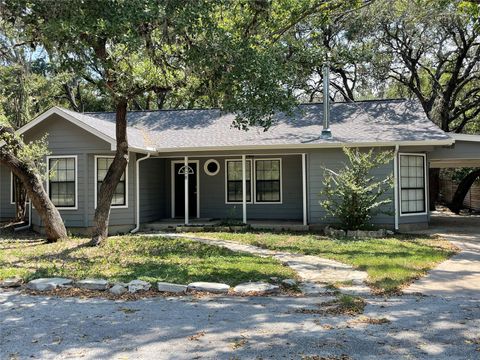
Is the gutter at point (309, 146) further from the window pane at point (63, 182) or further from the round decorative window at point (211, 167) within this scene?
Answer: the window pane at point (63, 182)

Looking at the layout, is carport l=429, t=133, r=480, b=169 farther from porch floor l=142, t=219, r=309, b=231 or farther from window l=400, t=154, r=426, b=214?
porch floor l=142, t=219, r=309, b=231

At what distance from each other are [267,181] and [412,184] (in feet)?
14.9

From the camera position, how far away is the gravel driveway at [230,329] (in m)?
4.07

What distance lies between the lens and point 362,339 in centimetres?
435

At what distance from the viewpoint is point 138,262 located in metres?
8.41

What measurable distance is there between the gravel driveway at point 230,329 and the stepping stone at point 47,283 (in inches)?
17.5

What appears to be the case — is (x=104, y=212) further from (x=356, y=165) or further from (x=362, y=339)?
(x=362, y=339)

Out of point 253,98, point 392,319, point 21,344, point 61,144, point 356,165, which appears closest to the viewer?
point 21,344

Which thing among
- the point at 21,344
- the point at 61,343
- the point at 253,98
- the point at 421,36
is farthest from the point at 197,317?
the point at 421,36

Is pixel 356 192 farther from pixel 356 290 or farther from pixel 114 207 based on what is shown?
pixel 114 207

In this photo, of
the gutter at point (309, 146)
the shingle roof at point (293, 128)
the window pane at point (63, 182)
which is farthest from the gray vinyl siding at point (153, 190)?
the window pane at point (63, 182)

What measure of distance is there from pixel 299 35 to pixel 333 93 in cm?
731

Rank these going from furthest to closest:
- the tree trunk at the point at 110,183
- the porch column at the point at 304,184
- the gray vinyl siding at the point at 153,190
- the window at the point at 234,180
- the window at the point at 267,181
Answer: the window at the point at 234,180, the window at the point at 267,181, the gray vinyl siding at the point at 153,190, the porch column at the point at 304,184, the tree trunk at the point at 110,183

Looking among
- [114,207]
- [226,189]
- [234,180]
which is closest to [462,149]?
[234,180]
